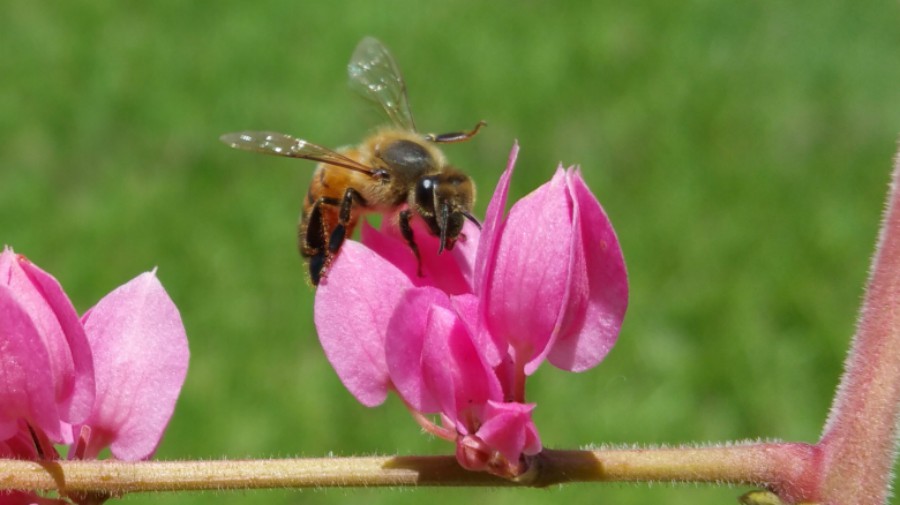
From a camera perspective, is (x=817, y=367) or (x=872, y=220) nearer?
(x=817, y=367)

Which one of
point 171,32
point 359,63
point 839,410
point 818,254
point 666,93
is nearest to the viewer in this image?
point 839,410

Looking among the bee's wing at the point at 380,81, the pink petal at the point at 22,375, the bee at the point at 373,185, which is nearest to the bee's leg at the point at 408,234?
the bee at the point at 373,185

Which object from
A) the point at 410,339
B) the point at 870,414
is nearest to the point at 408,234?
the point at 410,339

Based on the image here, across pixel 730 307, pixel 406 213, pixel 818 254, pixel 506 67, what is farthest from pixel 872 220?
pixel 406 213

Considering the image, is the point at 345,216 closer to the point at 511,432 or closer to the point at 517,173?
the point at 511,432

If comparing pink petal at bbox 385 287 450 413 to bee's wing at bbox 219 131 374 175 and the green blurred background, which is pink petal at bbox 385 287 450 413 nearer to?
bee's wing at bbox 219 131 374 175

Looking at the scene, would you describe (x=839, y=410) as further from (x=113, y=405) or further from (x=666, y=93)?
(x=666, y=93)
